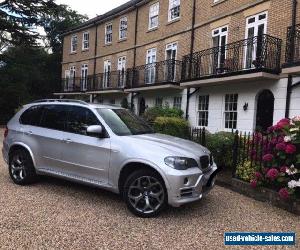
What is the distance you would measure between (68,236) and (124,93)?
20.8 m

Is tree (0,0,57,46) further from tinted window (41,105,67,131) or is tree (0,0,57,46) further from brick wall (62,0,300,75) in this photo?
tinted window (41,105,67,131)

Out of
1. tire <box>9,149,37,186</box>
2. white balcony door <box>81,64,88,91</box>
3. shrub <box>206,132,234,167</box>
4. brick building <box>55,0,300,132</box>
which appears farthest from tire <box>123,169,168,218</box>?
white balcony door <box>81,64,88,91</box>

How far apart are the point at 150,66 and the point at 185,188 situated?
16.6 meters

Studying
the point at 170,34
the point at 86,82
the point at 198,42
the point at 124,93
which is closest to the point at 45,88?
the point at 86,82

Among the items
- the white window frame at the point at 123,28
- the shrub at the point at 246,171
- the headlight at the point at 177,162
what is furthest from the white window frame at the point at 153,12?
the headlight at the point at 177,162

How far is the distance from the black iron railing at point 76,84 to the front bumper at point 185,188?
78.8ft

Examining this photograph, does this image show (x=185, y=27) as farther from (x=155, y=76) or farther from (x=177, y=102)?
(x=177, y=102)

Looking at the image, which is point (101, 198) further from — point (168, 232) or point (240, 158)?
point (240, 158)

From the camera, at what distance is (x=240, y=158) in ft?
27.1

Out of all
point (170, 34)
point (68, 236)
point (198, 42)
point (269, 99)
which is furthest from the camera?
point (170, 34)

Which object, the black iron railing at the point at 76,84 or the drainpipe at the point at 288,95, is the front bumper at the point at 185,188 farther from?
the black iron railing at the point at 76,84

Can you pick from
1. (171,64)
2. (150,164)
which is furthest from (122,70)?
(150,164)

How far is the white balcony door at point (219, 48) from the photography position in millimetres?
15805

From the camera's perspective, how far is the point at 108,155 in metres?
6.16
